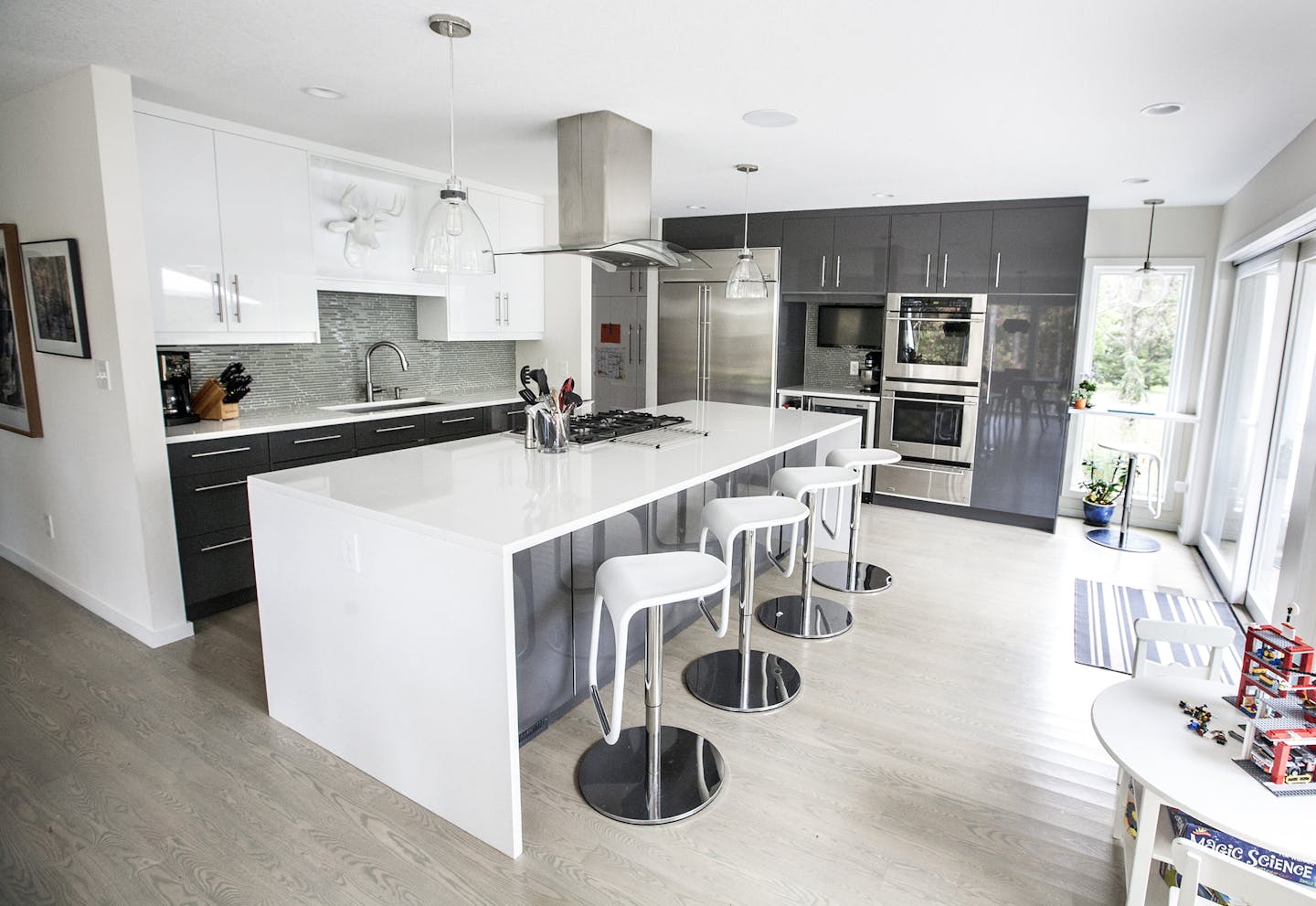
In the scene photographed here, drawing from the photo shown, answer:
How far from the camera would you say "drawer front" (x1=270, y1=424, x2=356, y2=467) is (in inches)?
139

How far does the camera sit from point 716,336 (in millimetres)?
6184

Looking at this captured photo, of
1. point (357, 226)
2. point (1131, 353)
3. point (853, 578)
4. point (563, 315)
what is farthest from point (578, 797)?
point (1131, 353)

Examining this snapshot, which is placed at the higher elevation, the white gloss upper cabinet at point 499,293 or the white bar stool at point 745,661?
the white gloss upper cabinet at point 499,293

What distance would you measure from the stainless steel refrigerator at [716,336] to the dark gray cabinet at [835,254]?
0.16 m

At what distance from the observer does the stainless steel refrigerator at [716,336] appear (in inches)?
236

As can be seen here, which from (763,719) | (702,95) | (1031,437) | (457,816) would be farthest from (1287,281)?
(457,816)

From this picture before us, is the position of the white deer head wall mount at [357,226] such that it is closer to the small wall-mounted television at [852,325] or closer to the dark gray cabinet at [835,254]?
the dark gray cabinet at [835,254]

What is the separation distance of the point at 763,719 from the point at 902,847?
714 mm

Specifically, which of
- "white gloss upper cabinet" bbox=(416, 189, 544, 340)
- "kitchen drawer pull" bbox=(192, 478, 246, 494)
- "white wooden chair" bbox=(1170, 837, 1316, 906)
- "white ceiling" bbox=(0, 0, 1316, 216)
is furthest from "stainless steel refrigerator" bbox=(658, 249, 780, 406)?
"white wooden chair" bbox=(1170, 837, 1316, 906)

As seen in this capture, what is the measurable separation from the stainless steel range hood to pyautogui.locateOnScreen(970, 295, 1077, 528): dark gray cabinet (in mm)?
3031

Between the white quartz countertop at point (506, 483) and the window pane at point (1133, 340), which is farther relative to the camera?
the window pane at point (1133, 340)

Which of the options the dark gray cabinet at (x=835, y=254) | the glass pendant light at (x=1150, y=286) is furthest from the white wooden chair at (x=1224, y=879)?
the glass pendant light at (x=1150, y=286)

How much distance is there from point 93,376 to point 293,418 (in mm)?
865

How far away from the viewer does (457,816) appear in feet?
6.63
